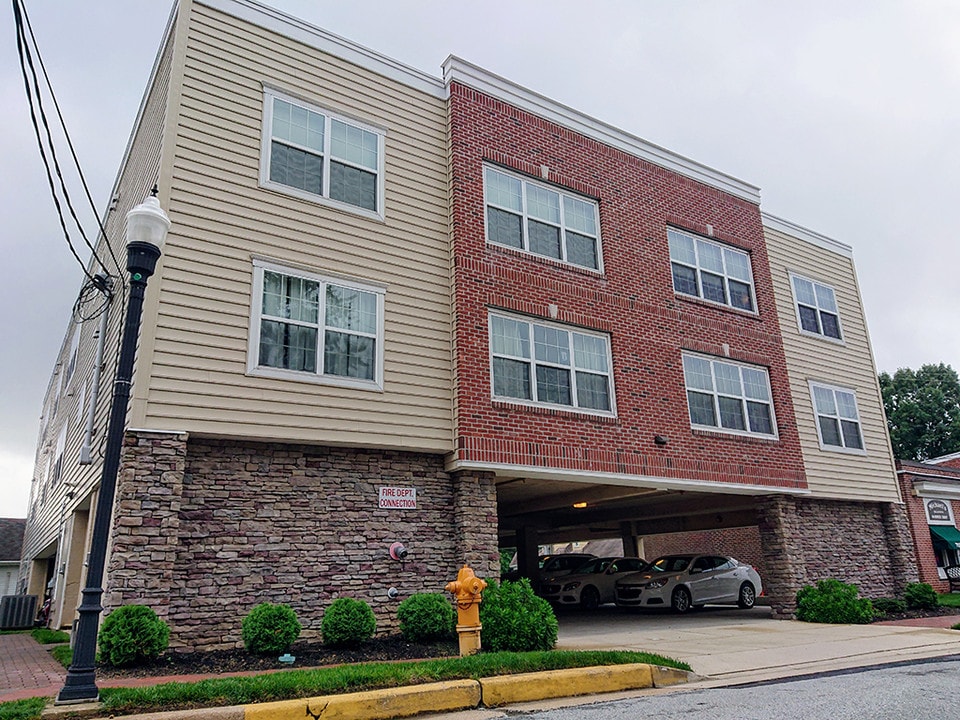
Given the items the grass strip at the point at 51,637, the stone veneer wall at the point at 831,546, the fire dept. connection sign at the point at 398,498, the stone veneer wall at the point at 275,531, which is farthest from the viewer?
A: the stone veneer wall at the point at 831,546

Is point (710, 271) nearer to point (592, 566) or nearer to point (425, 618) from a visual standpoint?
point (592, 566)

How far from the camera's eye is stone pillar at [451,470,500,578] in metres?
11.8

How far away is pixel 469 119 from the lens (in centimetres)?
1415

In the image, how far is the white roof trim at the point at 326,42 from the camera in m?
12.1

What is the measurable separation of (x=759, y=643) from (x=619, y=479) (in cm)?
366

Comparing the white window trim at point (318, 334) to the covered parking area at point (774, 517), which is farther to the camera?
the covered parking area at point (774, 517)

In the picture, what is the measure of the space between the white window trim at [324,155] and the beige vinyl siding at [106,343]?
5.07 feet

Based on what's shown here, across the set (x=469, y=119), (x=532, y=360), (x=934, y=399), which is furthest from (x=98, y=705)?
(x=934, y=399)

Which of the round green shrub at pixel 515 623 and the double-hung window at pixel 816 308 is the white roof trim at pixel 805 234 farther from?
the round green shrub at pixel 515 623

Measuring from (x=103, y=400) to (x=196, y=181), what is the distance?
4.19 metres

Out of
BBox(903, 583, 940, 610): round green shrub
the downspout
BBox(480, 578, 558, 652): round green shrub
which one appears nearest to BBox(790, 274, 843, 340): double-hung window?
BBox(903, 583, 940, 610): round green shrub

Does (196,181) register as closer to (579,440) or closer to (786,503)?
(579,440)

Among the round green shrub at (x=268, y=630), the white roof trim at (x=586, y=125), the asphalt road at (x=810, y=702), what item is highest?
the white roof trim at (x=586, y=125)

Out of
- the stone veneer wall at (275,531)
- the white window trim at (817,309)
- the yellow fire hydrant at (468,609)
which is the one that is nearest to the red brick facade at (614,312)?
the stone veneer wall at (275,531)
